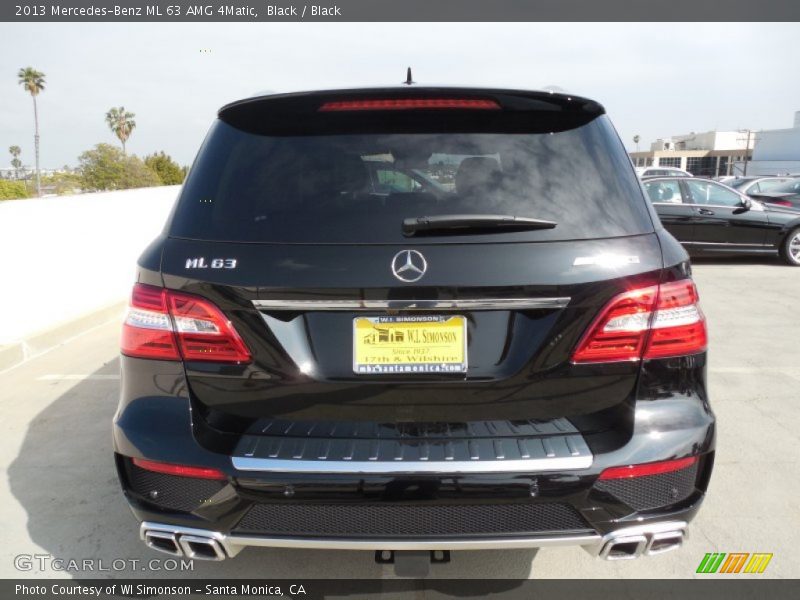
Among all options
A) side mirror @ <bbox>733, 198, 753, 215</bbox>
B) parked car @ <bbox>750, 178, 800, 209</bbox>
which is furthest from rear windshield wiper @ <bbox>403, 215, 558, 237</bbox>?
parked car @ <bbox>750, 178, 800, 209</bbox>

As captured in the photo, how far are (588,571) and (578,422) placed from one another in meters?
Result: 1.04

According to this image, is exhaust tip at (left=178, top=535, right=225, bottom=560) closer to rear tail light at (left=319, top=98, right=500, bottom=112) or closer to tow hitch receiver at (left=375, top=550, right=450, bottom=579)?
tow hitch receiver at (left=375, top=550, right=450, bottom=579)

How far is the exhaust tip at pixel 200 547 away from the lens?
7.00 feet

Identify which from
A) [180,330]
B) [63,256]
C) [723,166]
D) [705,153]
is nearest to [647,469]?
[180,330]

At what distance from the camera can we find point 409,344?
6.73 feet

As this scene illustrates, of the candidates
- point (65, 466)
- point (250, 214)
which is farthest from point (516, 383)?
point (65, 466)

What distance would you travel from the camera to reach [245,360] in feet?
6.86

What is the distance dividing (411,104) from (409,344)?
872mm

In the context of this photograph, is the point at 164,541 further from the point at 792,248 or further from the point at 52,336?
the point at 792,248

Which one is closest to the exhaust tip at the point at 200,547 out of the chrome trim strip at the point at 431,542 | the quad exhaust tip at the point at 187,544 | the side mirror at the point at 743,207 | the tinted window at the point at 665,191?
→ the quad exhaust tip at the point at 187,544

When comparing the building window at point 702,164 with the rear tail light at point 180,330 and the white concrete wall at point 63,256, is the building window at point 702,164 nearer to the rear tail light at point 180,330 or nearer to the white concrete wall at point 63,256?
the white concrete wall at point 63,256

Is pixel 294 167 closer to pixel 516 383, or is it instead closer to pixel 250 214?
pixel 250 214

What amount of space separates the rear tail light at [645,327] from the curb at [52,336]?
573cm

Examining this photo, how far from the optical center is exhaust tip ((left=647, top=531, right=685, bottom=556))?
84.0 inches
